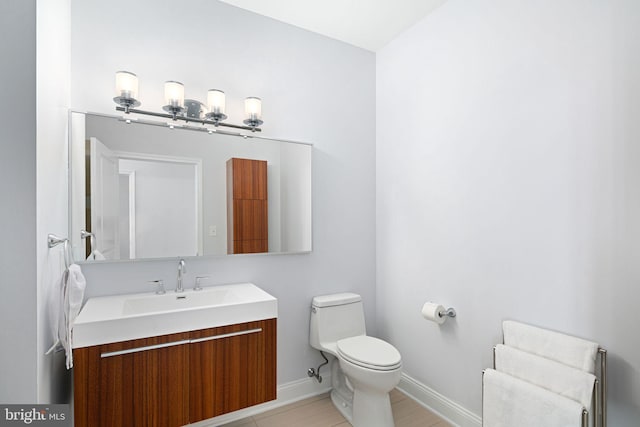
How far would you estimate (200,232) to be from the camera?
197 centimetres

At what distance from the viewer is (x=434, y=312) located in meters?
2.00

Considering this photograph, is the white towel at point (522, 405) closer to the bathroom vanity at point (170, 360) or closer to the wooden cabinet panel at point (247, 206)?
the bathroom vanity at point (170, 360)

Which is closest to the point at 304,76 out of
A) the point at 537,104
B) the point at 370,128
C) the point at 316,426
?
the point at 370,128

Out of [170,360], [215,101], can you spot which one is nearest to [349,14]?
[215,101]

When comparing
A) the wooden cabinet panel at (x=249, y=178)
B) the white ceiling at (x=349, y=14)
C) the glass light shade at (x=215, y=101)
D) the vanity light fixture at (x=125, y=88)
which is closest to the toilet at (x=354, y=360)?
the wooden cabinet panel at (x=249, y=178)

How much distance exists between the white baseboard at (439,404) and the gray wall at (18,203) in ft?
6.84

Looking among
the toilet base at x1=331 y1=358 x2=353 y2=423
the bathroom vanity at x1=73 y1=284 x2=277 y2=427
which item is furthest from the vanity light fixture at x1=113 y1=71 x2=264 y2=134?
the toilet base at x1=331 y1=358 x2=353 y2=423

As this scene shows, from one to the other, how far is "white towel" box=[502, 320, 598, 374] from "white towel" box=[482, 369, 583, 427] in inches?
6.0

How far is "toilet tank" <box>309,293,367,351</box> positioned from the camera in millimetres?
2240

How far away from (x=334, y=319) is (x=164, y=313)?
118 cm

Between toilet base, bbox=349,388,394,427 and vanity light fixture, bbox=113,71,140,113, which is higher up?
vanity light fixture, bbox=113,71,140,113

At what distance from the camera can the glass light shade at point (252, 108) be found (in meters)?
2.07

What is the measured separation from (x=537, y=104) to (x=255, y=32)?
1.76m

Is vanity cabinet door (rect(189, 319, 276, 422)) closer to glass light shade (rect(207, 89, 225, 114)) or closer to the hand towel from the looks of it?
the hand towel
